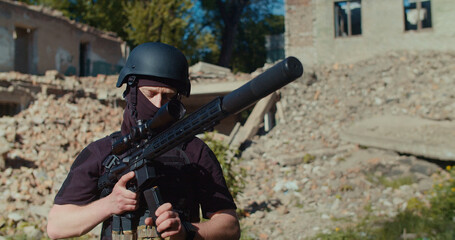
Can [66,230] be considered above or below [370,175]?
above

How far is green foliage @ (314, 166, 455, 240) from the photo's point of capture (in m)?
4.66

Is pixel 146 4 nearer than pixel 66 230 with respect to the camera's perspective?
No

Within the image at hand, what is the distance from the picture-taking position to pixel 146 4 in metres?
21.2

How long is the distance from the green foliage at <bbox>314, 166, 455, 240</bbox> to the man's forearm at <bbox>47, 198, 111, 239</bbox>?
3697 mm

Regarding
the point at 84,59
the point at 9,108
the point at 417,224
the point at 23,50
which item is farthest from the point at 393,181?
the point at 84,59

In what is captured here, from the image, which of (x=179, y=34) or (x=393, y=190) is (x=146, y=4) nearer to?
(x=179, y=34)

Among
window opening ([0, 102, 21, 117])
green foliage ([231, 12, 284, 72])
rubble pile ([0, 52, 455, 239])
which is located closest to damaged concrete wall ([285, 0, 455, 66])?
rubble pile ([0, 52, 455, 239])

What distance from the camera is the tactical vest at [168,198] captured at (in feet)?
5.93

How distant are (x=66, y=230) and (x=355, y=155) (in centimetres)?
773

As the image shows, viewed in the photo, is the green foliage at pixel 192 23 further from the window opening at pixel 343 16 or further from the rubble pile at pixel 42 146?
the rubble pile at pixel 42 146

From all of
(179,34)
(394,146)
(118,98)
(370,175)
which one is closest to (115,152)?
(370,175)

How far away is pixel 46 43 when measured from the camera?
55.0 ft

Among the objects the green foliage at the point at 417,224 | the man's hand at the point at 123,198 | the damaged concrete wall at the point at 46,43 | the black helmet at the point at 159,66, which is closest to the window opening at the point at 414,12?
the green foliage at the point at 417,224

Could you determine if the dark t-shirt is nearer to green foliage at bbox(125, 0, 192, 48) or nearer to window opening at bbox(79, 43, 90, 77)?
window opening at bbox(79, 43, 90, 77)
